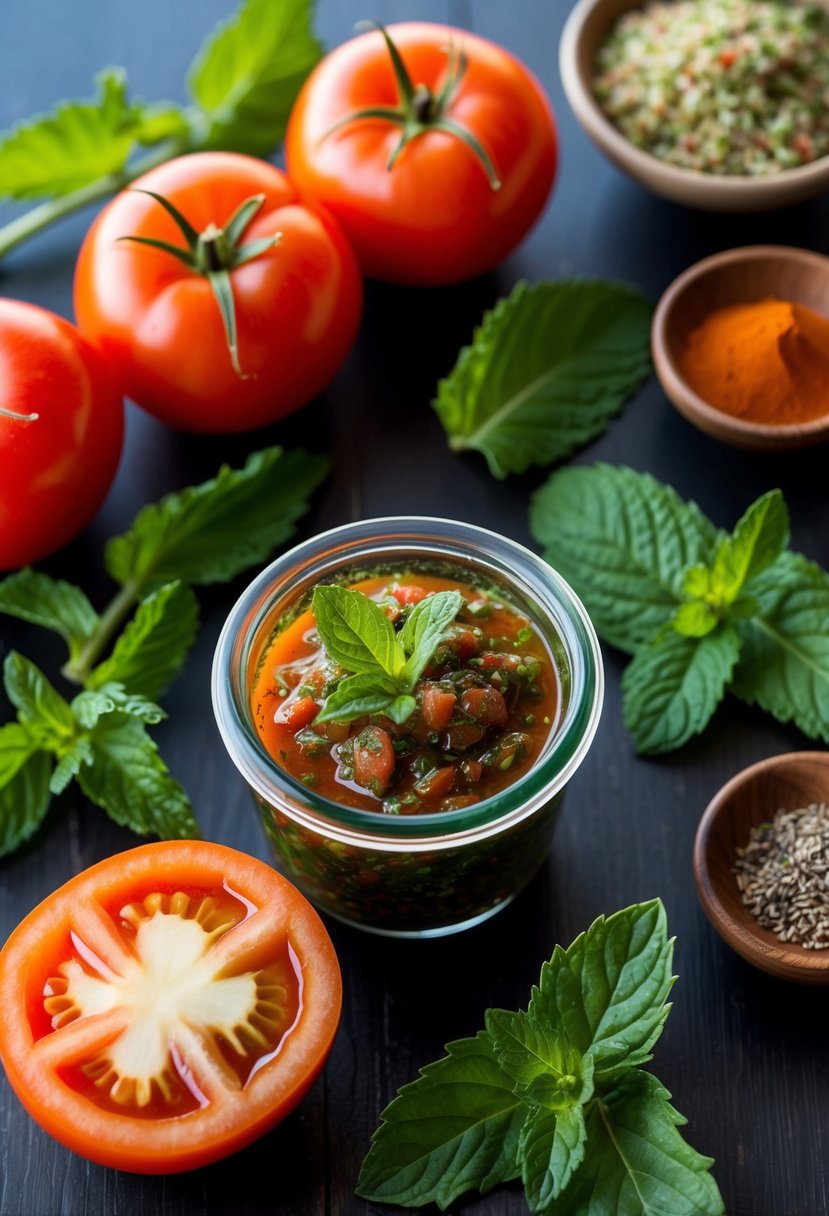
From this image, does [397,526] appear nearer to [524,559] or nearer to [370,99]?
[524,559]

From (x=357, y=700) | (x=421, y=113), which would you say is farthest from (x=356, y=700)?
(x=421, y=113)

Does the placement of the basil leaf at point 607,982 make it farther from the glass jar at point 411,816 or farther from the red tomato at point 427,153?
the red tomato at point 427,153

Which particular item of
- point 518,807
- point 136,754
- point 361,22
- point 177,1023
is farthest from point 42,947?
point 361,22

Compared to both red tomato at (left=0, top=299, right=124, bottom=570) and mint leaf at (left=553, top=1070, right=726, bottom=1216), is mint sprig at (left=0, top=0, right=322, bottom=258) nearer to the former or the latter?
red tomato at (left=0, top=299, right=124, bottom=570)

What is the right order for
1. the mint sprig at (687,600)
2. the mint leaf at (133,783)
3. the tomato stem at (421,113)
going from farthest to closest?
the tomato stem at (421,113), the mint sprig at (687,600), the mint leaf at (133,783)

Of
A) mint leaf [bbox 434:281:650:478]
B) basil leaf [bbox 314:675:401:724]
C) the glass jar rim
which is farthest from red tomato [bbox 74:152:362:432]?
basil leaf [bbox 314:675:401:724]

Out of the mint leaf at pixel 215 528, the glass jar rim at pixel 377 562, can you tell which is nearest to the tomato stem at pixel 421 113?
the mint leaf at pixel 215 528
